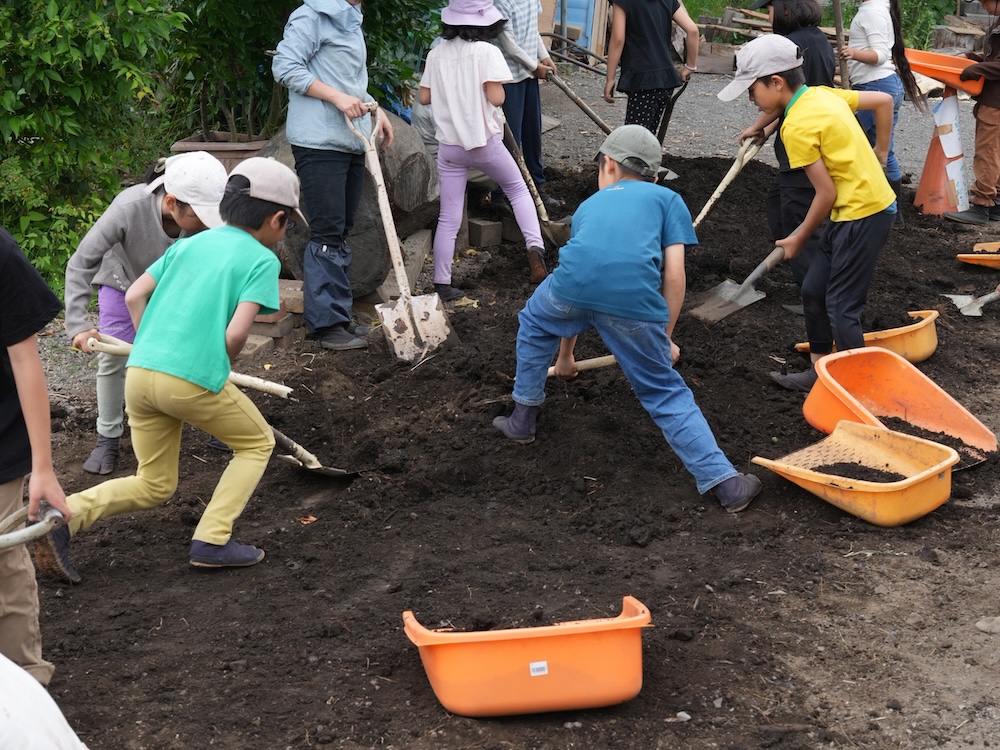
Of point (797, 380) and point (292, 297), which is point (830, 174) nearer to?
point (797, 380)

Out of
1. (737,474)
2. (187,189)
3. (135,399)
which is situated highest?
(187,189)

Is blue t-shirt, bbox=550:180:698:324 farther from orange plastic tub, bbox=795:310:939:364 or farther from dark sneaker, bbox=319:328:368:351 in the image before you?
dark sneaker, bbox=319:328:368:351

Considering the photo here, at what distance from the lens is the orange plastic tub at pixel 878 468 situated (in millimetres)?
4090

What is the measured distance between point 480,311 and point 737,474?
2.59 m

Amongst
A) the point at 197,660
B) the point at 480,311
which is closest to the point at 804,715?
the point at 197,660

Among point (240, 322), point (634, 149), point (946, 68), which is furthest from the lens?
point (946, 68)

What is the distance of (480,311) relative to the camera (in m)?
6.54

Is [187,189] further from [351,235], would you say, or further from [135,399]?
[351,235]

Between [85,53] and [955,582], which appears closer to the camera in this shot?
[955,582]

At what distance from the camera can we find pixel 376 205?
6.59m

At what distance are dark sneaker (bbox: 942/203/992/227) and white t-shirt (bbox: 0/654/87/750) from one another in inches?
320

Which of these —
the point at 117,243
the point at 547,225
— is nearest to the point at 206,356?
the point at 117,243

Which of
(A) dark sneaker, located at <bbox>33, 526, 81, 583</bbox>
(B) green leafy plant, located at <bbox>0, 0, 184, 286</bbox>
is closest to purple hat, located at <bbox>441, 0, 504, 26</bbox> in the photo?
(B) green leafy plant, located at <bbox>0, 0, 184, 286</bbox>

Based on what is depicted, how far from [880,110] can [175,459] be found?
387 centimetres
